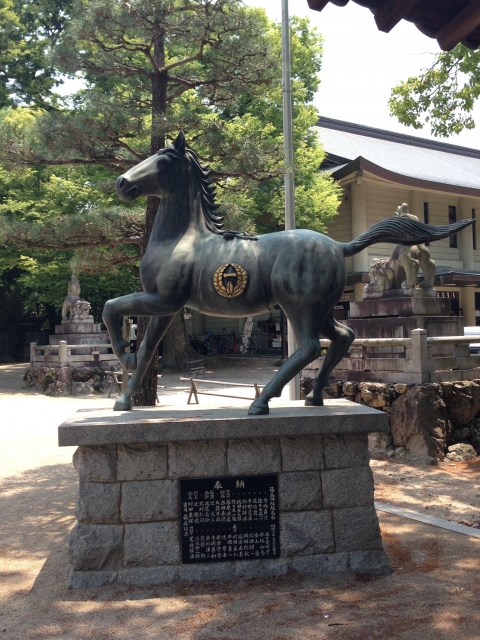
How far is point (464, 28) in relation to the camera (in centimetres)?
373

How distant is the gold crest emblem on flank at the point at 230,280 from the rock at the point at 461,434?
5807 mm

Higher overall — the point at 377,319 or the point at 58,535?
the point at 377,319

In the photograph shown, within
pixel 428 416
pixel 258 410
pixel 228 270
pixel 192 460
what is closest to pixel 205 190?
pixel 228 270

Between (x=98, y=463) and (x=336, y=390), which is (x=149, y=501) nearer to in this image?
(x=98, y=463)

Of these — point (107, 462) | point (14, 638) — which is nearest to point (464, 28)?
point (107, 462)

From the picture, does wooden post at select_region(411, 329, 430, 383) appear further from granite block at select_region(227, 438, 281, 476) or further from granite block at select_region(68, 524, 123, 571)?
granite block at select_region(68, 524, 123, 571)

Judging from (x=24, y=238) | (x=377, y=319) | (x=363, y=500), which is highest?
(x=24, y=238)

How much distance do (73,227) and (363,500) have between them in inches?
223

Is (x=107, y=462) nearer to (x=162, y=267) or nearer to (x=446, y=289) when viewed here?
(x=162, y=267)

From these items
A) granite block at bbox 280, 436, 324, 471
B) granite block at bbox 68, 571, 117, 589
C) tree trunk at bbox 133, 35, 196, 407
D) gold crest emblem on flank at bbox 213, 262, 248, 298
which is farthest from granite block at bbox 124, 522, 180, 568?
tree trunk at bbox 133, 35, 196, 407

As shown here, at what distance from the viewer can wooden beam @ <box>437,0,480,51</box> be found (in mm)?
3614

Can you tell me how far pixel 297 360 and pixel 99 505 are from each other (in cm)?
169

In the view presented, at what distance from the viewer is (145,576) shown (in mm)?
4086

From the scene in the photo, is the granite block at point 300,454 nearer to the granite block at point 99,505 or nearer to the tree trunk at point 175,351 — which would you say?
the granite block at point 99,505
